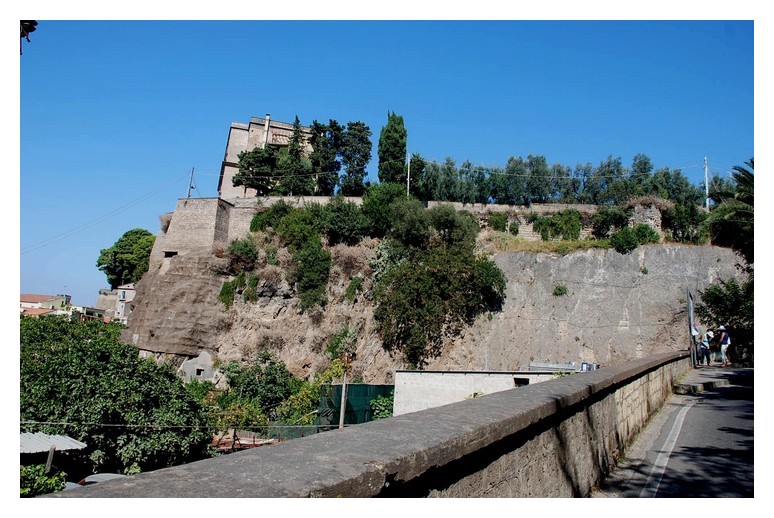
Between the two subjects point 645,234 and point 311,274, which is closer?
point 645,234

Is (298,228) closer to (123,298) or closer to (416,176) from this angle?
(416,176)

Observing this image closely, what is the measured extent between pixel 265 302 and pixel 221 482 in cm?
3340

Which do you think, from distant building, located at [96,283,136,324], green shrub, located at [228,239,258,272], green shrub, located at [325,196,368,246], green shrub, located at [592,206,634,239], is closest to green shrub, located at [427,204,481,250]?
green shrub, located at [325,196,368,246]

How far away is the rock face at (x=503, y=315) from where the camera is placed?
1142 inches

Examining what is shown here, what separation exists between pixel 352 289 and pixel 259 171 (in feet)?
50.0

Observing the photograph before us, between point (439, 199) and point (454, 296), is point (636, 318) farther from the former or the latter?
point (439, 199)

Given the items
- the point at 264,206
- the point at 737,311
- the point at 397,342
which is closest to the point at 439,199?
the point at 264,206

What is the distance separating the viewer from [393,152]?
4244 centimetres

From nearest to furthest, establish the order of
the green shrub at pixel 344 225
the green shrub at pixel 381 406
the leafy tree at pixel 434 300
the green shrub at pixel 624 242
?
the green shrub at pixel 381 406
the leafy tree at pixel 434 300
the green shrub at pixel 624 242
the green shrub at pixel 344 225

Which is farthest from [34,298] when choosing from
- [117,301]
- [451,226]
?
[451,226]

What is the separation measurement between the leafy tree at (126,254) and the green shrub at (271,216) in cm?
2430

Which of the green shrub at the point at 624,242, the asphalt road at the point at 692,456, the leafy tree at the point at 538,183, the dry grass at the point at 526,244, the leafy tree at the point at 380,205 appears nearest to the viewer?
the asphalt road at the point at 692,456

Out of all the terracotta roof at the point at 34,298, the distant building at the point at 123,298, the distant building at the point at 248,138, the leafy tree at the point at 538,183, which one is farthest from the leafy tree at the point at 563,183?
the terracotta roof at the point at 34,298

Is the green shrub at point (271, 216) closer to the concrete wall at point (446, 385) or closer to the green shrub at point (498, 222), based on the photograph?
the green shrub at point (498, 222)
